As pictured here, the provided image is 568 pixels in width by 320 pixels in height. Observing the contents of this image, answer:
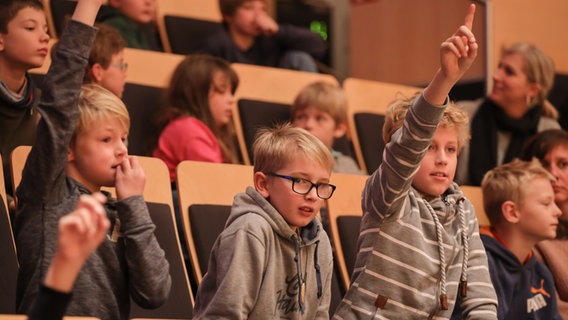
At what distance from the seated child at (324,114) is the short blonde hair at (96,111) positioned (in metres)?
1.41

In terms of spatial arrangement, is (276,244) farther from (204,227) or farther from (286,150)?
(204,227)

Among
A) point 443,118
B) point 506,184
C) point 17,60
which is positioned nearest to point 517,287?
point 506,184

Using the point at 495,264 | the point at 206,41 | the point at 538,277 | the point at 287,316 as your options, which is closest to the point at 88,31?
the point at 287,316

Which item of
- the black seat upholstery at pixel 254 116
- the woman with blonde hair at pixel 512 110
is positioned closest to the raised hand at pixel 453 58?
the black seat upholstery at pixel 254 116

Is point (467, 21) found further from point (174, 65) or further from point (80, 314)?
point (174, 65)

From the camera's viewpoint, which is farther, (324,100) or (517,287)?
(324,100)

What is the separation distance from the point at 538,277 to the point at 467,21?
4.20 feet

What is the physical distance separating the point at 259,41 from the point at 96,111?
2471 mm

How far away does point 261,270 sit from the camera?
2.13 meters

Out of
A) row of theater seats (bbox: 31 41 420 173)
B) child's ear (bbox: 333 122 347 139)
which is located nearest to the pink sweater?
row of theater seats (bbox: 31 41 420 173)

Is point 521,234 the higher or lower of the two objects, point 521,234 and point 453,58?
the lower

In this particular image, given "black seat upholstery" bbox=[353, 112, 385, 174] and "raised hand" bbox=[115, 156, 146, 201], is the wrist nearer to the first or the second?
"raised hand" bbox=[115, 156, 146, 201]

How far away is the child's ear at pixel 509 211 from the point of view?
10.1ft

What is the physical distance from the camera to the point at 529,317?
296 centimetres
